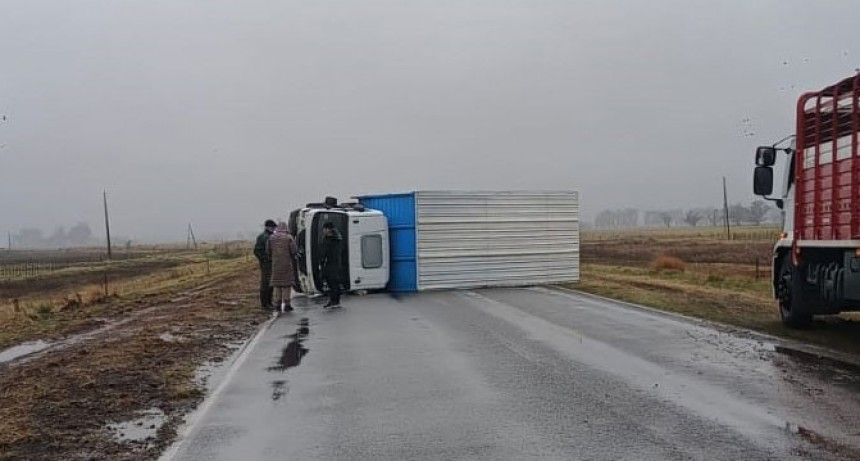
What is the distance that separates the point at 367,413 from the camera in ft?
26.5

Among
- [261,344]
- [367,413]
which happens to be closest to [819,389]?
[367,413]

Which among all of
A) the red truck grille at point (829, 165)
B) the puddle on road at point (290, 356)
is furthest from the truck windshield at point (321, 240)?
the red truck grille at point (829, 165)

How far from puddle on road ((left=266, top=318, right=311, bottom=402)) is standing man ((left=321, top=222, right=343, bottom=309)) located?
3.90 m

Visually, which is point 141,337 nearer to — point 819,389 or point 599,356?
point 599,356

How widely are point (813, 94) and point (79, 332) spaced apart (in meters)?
12.8

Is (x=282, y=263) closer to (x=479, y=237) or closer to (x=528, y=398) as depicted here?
(x=479, y=237)

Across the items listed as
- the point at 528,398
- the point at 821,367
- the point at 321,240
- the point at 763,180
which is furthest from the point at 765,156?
the point at 321,240

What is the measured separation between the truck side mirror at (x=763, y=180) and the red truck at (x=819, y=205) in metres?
0.02

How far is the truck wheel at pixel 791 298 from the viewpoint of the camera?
527 inches

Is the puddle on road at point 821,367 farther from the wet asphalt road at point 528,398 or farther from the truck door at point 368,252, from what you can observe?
the truck door at point 368,252

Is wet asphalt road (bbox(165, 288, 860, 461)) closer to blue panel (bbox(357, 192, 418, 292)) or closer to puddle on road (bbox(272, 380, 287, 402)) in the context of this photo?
puddle on road (bbox(272, 380, 287, 402))

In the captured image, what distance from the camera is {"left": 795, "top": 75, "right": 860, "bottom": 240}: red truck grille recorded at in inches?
444

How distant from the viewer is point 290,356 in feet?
39.7

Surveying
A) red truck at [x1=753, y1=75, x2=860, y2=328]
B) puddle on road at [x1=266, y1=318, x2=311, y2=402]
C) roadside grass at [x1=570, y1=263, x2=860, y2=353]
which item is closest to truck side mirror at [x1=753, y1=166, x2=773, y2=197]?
red truck at [x1=753, y1=75, x2=860, y2=328]
